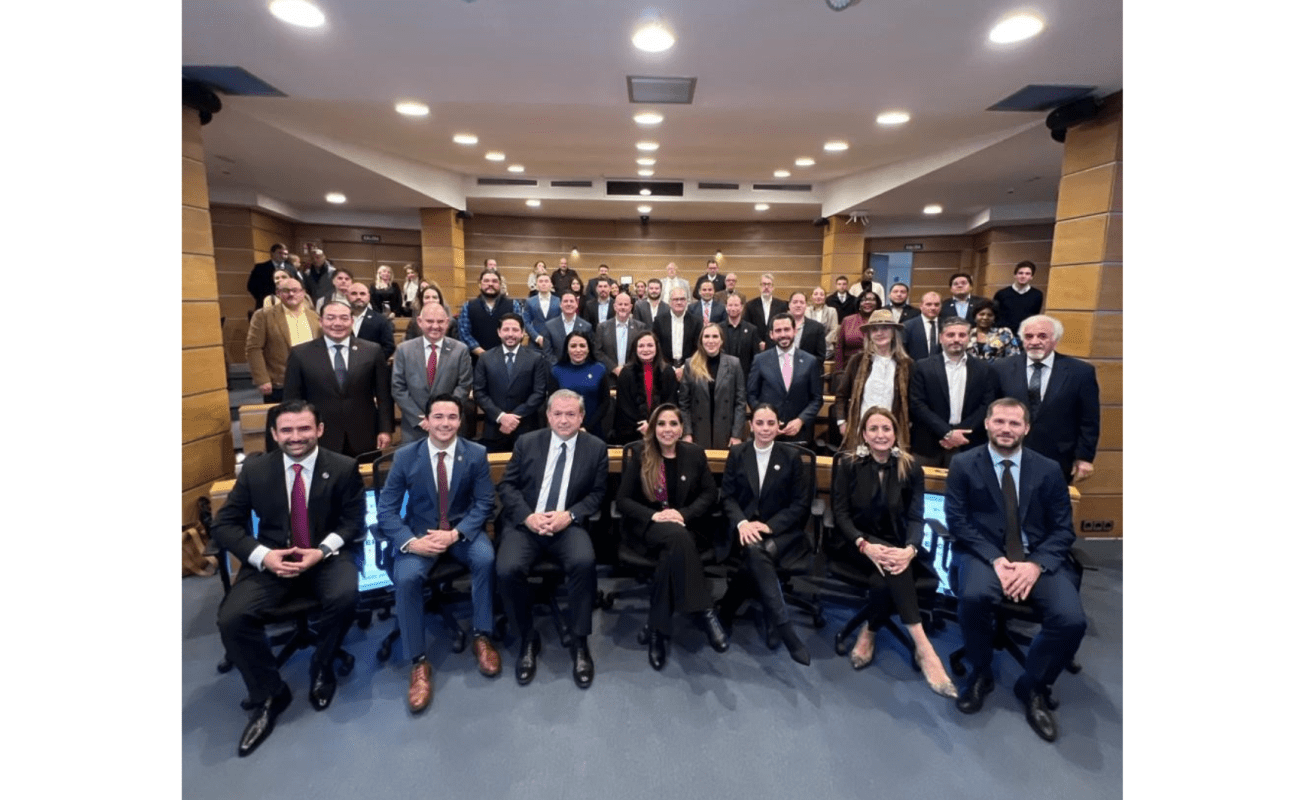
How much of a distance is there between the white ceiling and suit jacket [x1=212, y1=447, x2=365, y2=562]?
8.07 ft

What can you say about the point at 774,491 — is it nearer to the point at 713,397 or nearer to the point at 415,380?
the point at 713,397

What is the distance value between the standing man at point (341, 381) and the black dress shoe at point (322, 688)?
1467 mm

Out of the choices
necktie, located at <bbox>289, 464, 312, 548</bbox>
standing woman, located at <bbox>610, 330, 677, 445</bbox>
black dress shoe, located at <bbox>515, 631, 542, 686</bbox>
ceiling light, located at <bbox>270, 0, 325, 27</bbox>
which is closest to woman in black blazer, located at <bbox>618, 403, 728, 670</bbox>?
black dress shoe, located at <bbox>515, 631, 542, 686</bbox>

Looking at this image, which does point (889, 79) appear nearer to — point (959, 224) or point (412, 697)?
point (412, 697)

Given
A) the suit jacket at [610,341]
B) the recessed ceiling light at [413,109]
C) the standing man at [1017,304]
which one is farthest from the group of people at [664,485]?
the standing man at [1017,304]

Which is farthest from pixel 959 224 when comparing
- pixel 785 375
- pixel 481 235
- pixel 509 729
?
pixel 509 729

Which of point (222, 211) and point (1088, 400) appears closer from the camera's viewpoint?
point (1088, 400)

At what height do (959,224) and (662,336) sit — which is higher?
(959,224)

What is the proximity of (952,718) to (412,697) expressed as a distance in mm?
2489

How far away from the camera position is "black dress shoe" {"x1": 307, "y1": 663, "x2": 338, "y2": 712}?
2.53 metres

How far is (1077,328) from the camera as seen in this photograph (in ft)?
14.1

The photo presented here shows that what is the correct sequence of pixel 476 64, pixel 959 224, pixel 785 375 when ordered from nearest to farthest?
pixel 476 64 → pixel 785 375 → pixel 959 224

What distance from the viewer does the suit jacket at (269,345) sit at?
4.32 metres

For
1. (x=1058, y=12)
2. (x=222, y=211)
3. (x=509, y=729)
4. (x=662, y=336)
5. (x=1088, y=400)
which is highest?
(x=222, y=211)
